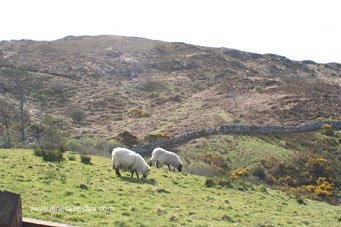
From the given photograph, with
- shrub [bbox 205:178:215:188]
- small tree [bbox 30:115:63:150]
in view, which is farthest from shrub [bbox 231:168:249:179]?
small tree [bbox 30:115:63:150]

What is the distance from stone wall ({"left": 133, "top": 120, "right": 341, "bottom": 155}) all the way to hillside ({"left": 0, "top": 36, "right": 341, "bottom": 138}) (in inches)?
228

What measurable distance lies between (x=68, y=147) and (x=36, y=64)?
62.4 m

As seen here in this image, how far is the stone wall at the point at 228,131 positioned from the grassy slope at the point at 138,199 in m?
16.4

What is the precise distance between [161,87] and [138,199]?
68.5 m

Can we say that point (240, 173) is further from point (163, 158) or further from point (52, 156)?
point (52, 156)

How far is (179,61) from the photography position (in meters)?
101

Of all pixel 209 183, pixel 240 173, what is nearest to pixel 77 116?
pixel 240 173

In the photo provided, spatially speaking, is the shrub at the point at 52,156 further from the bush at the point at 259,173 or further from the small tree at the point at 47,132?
the bush at the point at 259,173

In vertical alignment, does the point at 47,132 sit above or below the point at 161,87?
below

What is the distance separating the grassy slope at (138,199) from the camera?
12.9 m

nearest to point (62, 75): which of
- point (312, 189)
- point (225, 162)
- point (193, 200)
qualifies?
point (225, 162)

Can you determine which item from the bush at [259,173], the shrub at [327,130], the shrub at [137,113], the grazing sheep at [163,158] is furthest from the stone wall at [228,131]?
the shrub at [137,113]

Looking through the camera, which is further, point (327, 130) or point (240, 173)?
point (327, 130)

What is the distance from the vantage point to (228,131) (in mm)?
46781
